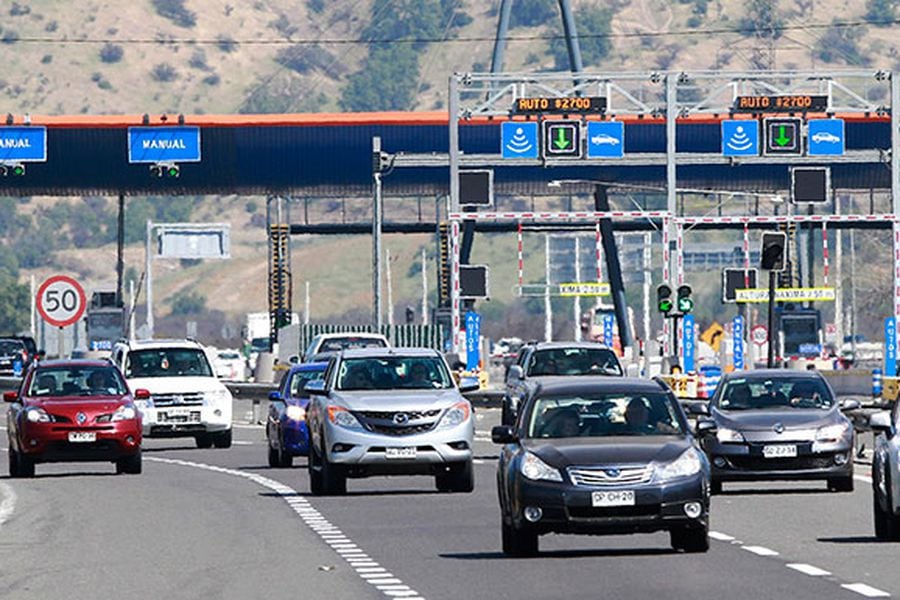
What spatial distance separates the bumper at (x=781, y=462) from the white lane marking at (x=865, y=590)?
11.1 meters

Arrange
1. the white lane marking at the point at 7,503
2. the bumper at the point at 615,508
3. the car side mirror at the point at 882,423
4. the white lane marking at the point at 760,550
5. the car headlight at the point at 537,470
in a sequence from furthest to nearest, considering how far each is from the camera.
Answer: the white lane marking at the point at 7,503, the car side mirror at the point at 882,423, the white lane marking at the point at 760,550, the car headlight at the point at 537,470, the bumper at the point at 615,508

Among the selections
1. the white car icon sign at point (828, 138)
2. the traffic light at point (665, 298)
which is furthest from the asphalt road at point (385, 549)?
the white car icon sign at point (828, 138)

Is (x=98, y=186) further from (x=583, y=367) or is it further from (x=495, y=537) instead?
(x=495, y=537)

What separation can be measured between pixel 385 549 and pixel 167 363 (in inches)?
892

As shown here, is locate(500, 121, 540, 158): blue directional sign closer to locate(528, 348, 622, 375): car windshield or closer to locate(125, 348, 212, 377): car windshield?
locate(125, 348, 212, 377): car windshield

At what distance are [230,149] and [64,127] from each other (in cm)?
526

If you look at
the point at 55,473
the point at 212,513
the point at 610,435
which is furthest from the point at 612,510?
the point at 55,473

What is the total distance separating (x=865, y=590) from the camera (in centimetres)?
1767

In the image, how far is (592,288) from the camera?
318ft

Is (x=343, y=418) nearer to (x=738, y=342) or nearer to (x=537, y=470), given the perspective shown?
(x=537, y=470)

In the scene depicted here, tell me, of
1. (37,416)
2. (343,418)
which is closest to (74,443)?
(37,416)

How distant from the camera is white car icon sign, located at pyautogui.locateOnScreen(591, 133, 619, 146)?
76.1 m

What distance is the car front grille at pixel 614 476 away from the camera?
20.6 meters

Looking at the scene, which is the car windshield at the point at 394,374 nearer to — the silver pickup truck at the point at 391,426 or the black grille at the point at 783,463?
the silver pickup truck at the point at 391,426
